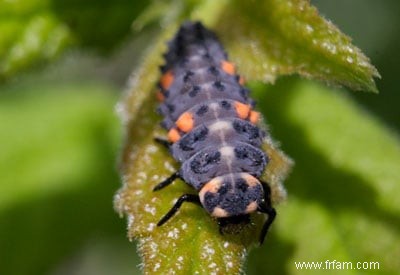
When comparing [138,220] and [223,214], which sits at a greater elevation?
[223,214]

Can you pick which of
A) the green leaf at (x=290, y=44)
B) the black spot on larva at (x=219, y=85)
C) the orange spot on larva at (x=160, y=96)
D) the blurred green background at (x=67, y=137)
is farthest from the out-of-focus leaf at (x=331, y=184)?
the black spot on larva at (x=219, y=85)

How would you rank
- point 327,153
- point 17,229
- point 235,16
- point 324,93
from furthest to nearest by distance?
point 17,229
point 324,93
point 327,153
point 235,16

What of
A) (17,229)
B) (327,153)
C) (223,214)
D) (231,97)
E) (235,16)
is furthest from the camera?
(17,229)

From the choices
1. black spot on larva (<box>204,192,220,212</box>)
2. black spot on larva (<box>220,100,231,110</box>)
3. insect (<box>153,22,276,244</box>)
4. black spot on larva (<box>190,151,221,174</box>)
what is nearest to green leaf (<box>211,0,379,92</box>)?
insect (<box>153,22,276,244</box>)

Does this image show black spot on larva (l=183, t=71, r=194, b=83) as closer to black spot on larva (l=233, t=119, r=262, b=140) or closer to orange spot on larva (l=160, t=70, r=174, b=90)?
orange spot on larva (l=160, t=70, r=174, b=90)

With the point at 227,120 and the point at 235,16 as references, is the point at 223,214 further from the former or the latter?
the point at 235,16

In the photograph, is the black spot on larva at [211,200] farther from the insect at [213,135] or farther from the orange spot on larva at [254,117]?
the orange spot on larva at [254,117]

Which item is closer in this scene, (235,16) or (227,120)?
(227,120)

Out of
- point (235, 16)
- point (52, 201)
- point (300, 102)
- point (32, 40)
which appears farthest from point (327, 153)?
point (52, 201)
